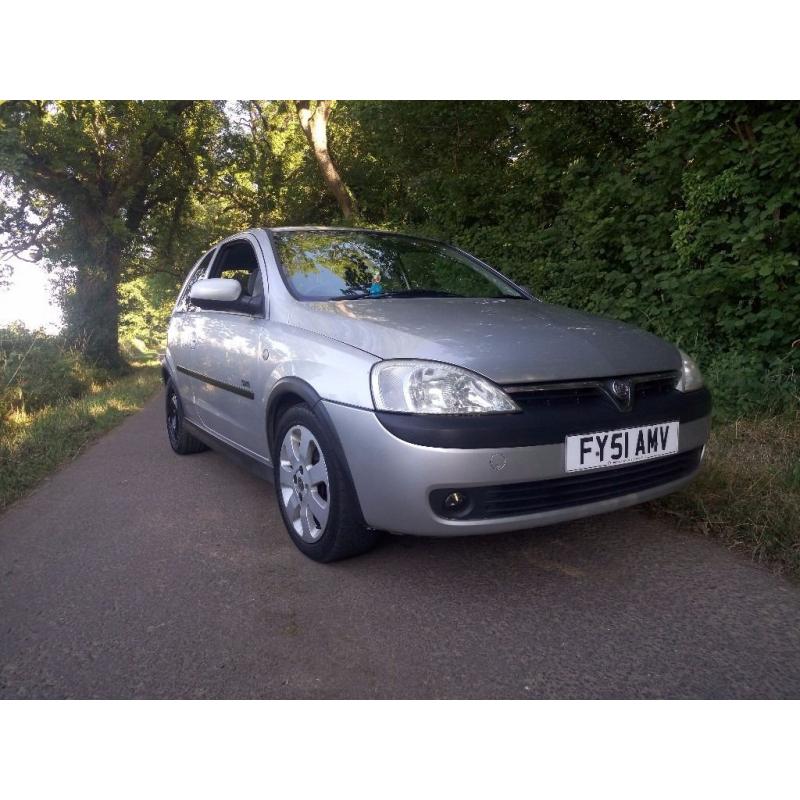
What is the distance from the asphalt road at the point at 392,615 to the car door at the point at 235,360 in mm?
579

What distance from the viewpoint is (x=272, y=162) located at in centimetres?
1786

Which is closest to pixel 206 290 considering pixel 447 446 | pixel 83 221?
pixel 447 446

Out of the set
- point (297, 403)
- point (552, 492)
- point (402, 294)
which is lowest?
point (552, 492)

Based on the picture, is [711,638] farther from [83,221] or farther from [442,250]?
[83,221]

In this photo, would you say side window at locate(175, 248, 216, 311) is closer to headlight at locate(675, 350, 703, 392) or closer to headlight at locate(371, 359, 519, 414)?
headlight at locate(371, 359, 519, 414)

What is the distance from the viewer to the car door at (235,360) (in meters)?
3.42

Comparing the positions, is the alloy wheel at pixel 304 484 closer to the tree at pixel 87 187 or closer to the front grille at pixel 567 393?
the front grille at pixel 567 393

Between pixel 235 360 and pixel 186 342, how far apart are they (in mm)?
1188

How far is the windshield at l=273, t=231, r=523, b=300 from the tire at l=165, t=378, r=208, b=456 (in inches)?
75.3

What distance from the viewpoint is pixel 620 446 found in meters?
2.54

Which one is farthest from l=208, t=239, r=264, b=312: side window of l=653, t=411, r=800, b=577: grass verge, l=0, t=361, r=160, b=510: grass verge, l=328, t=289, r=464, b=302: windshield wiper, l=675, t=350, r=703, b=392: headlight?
l=653, t=411, r=800, b=577: grass verge

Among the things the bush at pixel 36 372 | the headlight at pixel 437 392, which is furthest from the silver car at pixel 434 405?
the bush at pixel 36 372

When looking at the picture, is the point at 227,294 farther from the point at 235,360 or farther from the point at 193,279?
the point at 193,279

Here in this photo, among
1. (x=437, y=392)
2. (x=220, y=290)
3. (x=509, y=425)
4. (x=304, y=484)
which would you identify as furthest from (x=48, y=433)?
(x=509, y=425)
